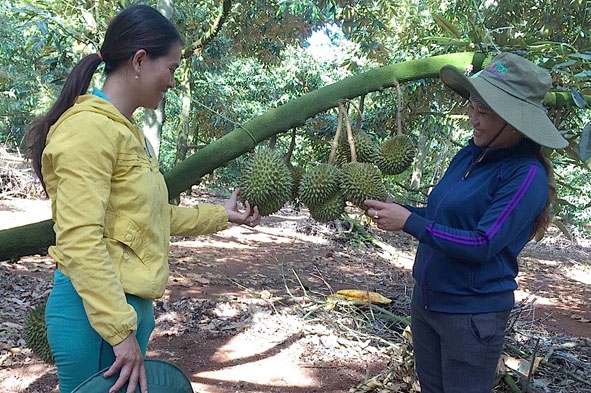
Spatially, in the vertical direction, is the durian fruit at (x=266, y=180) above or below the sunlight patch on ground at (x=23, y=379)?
above

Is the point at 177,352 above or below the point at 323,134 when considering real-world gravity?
below

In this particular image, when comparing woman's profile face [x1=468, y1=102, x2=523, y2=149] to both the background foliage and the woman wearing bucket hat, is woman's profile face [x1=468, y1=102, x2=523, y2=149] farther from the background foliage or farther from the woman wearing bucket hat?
the background foliage

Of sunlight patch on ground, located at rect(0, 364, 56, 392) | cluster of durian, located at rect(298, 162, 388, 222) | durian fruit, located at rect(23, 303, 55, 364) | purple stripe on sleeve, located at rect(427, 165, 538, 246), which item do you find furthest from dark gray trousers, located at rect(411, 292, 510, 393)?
sunlight patch on ground, located at rect(0, 364, 56, 392)

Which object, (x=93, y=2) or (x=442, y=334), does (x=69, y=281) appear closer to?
(x=442, y=334)

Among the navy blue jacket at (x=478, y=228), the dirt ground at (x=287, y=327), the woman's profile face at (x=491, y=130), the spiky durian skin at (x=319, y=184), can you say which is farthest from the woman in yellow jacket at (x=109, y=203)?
the dirt ground at (x=287, y=327)

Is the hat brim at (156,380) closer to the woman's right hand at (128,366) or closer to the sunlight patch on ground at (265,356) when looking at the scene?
the woman's right hand at (128,366)

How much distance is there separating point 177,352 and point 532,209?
2994mm

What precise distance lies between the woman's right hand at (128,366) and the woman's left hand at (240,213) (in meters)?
0.60

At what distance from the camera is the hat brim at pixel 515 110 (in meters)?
1.45

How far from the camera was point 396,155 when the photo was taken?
1.64 metres

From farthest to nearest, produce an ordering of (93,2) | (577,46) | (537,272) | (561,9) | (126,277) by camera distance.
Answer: (537,272)
(93,2)
(561,9)
(577,46)
(126,277)

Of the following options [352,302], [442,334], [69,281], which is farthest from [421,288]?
[352,302]

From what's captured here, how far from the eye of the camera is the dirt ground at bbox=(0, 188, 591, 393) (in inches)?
131

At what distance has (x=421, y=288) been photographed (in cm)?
179
